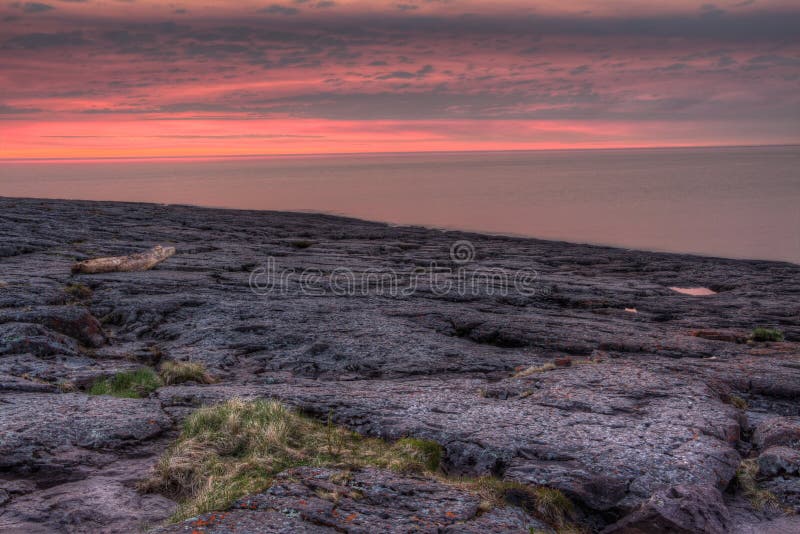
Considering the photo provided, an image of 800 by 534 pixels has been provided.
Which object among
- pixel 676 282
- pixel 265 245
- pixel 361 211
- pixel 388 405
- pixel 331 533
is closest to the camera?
pixel 331 533

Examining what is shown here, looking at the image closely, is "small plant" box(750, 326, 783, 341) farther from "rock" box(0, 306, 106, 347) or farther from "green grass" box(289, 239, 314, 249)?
"green grass" box(289, 239, 314, 249)

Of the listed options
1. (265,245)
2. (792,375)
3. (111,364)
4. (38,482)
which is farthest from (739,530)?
(265,245)

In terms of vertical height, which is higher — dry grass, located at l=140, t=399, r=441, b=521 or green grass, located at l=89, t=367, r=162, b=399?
dry grass, located at l=140, t=399, r=441, b=521

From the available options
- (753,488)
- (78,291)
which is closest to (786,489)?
(753,488)

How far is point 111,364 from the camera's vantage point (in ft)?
40.7

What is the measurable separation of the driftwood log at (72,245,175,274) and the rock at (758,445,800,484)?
19.8 metres

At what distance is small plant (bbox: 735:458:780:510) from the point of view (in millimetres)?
7414

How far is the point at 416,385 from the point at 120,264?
14.7 metres

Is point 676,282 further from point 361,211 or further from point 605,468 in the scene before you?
point 361,211

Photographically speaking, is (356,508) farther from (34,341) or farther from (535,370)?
(34,341)

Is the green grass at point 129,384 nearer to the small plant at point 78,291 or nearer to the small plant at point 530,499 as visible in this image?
the small plant at point 530,499

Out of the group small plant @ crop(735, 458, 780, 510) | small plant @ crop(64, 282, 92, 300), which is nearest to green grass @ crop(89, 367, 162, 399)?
small plant @ crop(64, 282, 92, 300)

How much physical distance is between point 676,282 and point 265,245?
66.7 feet

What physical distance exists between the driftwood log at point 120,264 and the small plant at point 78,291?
2.45 meters
